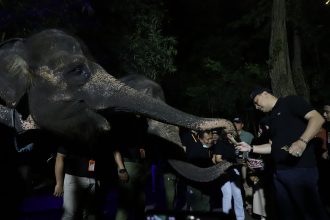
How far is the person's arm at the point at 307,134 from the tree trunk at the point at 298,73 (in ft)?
37.5

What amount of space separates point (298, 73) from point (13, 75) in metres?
16.2

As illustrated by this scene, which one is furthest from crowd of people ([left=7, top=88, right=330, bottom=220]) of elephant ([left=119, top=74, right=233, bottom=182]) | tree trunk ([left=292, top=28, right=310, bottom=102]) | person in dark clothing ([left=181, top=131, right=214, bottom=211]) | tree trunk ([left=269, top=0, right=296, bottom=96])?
tree trunk ([left=292, top=28, right=310, bottom=102])

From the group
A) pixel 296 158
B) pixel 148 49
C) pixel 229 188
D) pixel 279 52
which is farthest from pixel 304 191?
pixel 279 52

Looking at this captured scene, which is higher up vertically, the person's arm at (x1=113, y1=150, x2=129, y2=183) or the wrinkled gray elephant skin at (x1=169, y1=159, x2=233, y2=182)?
the person's arm at (x1=113, y1=150, x2=129, y2=183)

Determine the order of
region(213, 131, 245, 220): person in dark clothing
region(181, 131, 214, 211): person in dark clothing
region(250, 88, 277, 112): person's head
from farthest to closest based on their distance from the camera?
1. region(213, 131, 245, 220): person in dark clothing
2. region(181, 131, 214, 211): person in dark clothing
3. region(250, 88, 277, 112): person's head

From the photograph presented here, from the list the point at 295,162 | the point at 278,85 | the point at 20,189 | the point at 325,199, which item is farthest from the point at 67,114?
the point at 278,85

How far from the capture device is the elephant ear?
3.24m

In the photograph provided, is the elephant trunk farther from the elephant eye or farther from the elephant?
the elephant

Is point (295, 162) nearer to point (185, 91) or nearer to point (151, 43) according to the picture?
point (151, 43)

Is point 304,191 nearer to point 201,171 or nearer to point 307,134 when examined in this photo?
point 307,134

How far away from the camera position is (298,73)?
60.3 ft

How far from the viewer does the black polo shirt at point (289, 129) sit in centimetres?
572

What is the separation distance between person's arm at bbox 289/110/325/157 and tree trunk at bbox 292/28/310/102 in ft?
37.5

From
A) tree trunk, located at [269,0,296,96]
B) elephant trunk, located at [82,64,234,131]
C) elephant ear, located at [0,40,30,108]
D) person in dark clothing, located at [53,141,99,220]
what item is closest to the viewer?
elephant trunk, located at [82,64,234,131]
